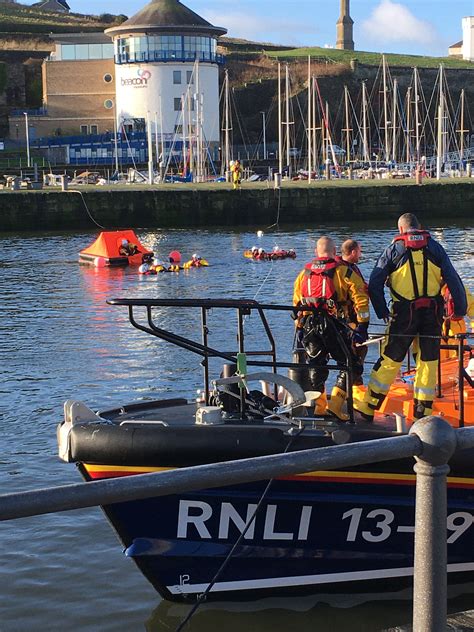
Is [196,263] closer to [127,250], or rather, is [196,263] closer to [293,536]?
[127,250]

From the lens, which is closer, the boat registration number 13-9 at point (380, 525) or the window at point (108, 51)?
the boat registration number 13-9 at point (380, 525)

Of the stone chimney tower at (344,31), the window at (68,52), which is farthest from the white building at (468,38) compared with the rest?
the window at (68,52)

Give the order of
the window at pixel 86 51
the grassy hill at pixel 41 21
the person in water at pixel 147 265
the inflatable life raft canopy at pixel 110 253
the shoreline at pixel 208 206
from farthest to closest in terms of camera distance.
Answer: the grassy hill at pixel 41 21
the window at pixel 86 51
the shoreline at pixel 208 206
the inflatable life raft canopy at pixel 110 253
the person in water at pixel 147 265

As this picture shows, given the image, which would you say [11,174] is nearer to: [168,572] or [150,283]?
[150,283]

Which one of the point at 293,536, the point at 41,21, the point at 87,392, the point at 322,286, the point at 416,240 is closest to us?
the point at 293,536

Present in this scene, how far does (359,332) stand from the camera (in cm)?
746

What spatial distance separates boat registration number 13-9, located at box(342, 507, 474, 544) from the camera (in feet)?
21.2

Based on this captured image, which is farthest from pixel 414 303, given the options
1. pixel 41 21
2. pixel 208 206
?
pixel 41 21

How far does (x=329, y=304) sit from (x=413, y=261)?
2.30ft

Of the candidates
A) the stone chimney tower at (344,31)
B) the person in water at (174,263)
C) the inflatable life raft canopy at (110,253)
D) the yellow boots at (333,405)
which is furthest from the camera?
the stone chimney tower at (344,31)

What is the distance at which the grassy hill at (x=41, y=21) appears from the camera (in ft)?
309

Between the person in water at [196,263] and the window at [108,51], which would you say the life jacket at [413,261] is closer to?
the person in water at [196,263]

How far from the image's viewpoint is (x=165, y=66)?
72250 millimetres

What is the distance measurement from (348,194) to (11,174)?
966 inches
